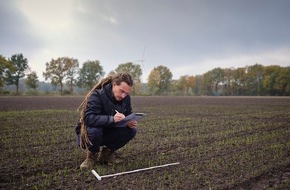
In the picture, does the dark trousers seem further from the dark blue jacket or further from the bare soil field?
the bare soil field

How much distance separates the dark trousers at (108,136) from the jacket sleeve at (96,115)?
138mm

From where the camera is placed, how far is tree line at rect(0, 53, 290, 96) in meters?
69.0

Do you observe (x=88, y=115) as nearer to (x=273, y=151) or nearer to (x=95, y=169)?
(x=95, y=169)

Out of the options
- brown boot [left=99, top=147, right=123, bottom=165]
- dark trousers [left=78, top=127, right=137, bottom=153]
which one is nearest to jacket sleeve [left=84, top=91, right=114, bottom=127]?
dark trousers [left=78, top=127, right=137, bottom=153]

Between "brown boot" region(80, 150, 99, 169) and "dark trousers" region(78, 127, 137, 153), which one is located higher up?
"dark trousers" region(78, 127, 137, 153)

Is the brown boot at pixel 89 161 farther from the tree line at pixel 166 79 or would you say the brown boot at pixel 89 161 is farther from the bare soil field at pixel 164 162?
the tree line at pixel 166 79

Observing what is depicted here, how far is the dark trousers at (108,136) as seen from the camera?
454 cm

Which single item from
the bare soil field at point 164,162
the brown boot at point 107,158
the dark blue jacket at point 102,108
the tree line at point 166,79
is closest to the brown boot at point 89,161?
the bare soil field at point 164,162

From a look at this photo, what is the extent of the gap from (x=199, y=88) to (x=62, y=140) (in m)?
106

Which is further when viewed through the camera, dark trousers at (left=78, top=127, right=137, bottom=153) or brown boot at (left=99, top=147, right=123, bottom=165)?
brown boot at (left=99, top=147, right=123, bottom=165)

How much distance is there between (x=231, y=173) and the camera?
4512 millimetres

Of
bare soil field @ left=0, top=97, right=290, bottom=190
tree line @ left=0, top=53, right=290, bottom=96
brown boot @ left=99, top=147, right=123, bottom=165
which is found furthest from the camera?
tree line @ left=0, top=53, right=290, bottom=96

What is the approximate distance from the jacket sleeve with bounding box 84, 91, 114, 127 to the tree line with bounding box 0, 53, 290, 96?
5801 centimetres

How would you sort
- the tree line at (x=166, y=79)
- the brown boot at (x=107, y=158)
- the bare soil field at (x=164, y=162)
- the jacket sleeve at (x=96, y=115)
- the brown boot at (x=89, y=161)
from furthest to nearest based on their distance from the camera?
the tree line at (x=166, y=79)
the brown boot at (x=107, y=158)
the brown boot at (x=89, y=161)
the jacket sleeve at (x=96, y=115)
the bare soil field at (x=164, y=162)
